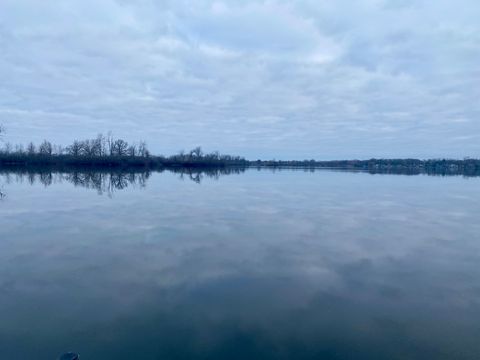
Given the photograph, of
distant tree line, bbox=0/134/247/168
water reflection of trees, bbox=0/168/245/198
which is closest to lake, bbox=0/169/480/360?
water reflection of trees, bbox=0/168/245/198

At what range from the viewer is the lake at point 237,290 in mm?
3824

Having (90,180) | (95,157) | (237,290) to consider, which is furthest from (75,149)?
(237,290)

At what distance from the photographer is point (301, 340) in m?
3.93

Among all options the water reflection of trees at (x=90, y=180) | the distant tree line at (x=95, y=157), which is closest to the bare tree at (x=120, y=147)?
the distant tree line at (x=95, y=157)

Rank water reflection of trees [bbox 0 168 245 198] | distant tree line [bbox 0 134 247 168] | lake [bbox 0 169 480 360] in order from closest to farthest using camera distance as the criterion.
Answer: lake [bbox 0 169 480 360] → water reflection of trees [bbox 0 168 245 198] → distant tree line [bbox 0 134 247 168]

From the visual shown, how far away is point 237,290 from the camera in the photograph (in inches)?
211

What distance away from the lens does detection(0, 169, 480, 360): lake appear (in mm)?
3824

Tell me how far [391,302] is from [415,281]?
116cm

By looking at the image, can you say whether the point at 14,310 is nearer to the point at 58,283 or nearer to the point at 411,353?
the point at 58,283

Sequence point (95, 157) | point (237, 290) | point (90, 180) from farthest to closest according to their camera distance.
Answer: point (95, 157) < point (90, 180) < point (237, 290)

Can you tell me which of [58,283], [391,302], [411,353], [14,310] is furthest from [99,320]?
[391,302]

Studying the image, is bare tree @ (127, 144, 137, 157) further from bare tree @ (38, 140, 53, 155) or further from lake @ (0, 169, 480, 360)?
lake @ (0, 169, 480, 360)

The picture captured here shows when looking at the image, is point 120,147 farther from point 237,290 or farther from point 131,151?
point 237,290

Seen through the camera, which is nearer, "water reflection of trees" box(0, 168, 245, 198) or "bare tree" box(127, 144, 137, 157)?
"water reflection of trees" box(0, 168, 245, 198)
